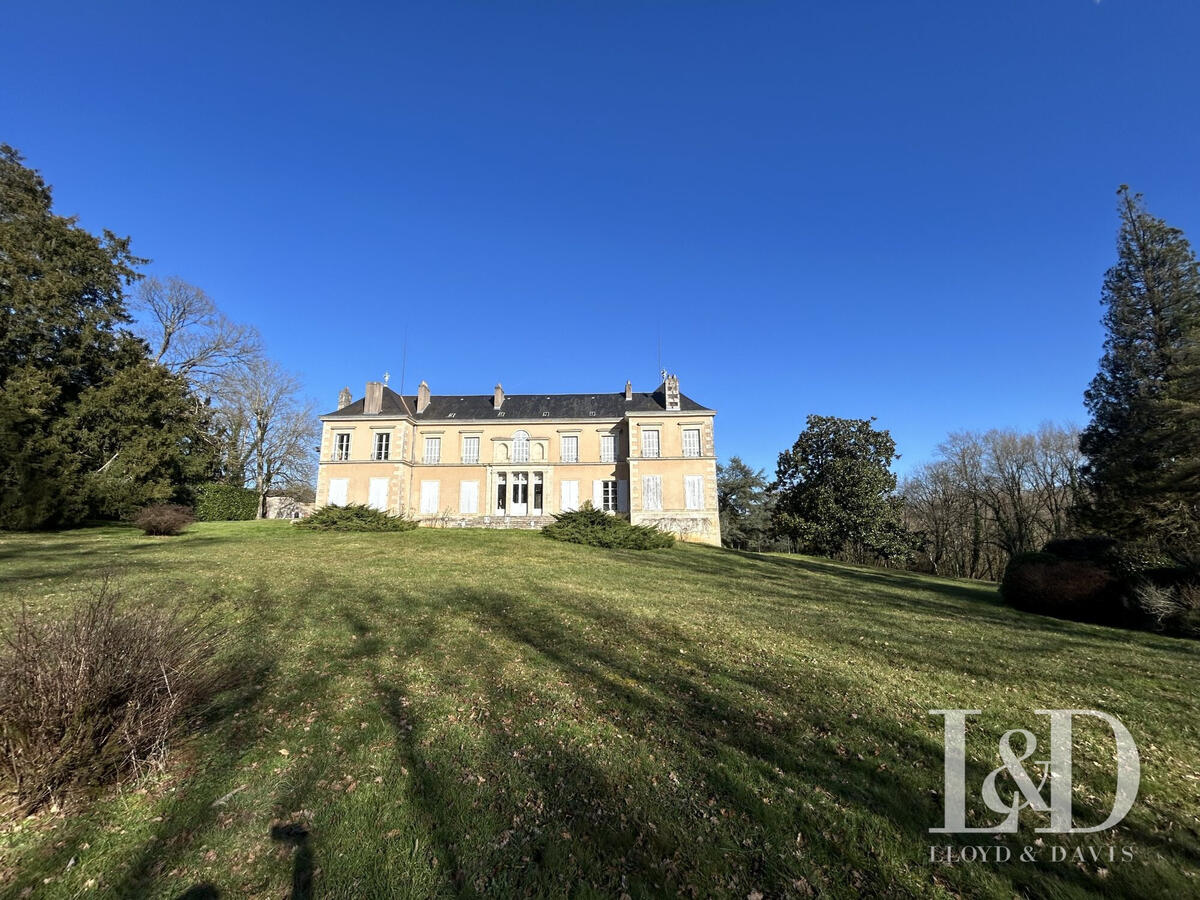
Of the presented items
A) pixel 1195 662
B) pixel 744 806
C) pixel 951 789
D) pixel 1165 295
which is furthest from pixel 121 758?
pixel 1165 295

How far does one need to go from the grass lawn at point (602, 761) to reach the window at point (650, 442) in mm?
19142

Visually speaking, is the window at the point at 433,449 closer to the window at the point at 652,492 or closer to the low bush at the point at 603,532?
the low bush at the point at 603,532

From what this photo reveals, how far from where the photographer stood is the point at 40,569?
10.1 meters

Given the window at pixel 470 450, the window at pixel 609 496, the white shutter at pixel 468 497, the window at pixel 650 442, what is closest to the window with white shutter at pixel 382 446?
the window at pixel 470 450

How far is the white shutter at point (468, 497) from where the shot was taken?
94.8ft

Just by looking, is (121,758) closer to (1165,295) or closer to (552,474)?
(552,474)

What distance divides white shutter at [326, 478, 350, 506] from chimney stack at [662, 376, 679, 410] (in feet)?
64.5

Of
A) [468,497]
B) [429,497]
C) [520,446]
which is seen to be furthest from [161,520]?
[520,446]

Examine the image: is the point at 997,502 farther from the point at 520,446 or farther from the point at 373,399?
the point at 373,399

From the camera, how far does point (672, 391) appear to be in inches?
1103

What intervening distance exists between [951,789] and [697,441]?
79.1ft

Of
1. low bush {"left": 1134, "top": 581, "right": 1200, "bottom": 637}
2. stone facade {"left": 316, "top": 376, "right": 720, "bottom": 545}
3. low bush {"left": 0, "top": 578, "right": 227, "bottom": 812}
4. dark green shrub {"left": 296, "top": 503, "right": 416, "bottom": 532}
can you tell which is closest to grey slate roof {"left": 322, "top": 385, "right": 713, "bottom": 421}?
stone facade {"left": 316, "top": 376, "right": 720, "bottom": 545}

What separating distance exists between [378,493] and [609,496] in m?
13.6

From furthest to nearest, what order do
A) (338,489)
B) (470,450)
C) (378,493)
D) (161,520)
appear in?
(470,450), (338,489), (378,493), (161,520)
